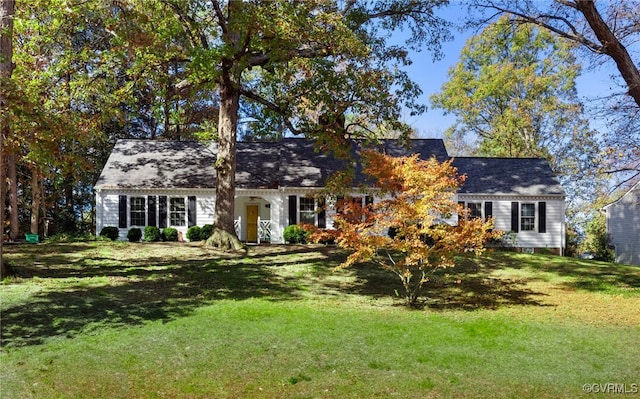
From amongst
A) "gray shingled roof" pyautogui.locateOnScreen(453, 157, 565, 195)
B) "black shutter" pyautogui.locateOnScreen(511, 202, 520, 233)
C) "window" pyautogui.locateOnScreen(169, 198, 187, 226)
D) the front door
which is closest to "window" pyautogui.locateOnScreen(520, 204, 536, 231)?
"black shutter" pyautogui.locateOnScreen(511, 202, 520, 233)

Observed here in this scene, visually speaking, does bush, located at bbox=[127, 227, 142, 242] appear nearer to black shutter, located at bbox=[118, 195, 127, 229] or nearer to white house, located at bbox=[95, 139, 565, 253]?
white house, located at bbox=[95, 139, 565, 253]

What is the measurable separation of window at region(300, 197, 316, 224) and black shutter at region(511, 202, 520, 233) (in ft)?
32.3

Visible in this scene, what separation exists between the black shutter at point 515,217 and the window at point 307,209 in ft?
32.3

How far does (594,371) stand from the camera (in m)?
6.29

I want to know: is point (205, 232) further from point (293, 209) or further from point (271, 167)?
point (271, 167)

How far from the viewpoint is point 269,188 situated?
22.6 m

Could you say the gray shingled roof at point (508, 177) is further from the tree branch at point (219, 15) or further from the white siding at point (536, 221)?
the tree branch at point (219, 15)

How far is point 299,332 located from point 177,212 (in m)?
16.0

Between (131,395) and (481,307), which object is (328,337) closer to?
(131,395)

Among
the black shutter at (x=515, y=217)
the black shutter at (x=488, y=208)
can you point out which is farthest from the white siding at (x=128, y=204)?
the black shutter at (x=515, y=217)

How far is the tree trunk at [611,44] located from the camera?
11.6 meters

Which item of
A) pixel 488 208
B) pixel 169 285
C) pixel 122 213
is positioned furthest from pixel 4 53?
pixel 488 208

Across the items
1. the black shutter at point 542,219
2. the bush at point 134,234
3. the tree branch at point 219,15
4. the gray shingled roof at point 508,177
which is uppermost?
the tree branch at point 219,15

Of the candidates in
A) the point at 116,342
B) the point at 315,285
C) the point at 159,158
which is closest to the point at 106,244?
the point at 159,158
